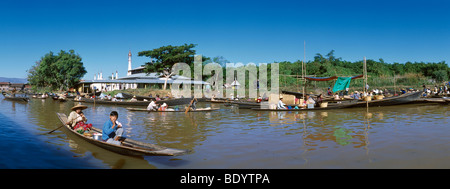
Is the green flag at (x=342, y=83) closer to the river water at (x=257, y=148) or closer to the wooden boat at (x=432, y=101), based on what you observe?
the wooden boat at (x=432, y=101)

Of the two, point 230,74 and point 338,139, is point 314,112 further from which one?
point 230,74

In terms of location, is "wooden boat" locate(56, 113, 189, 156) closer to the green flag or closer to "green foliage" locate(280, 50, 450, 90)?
the green flag

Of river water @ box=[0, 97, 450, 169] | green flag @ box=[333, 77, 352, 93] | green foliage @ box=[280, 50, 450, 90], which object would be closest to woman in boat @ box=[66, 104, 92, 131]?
river water @ box=[0, 97, 450, 169]

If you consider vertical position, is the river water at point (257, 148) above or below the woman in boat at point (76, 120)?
below

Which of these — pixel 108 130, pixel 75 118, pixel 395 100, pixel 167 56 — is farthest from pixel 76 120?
pixel 167 56

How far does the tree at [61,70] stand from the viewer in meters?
47.3

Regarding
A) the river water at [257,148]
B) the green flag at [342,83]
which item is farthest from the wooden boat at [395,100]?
the river water at [257,148]

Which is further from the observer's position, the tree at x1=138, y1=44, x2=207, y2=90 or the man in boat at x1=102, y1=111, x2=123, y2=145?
the tree at x1=138, y1=44, x2=207, y2=90

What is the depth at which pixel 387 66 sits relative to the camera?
48.7 meters

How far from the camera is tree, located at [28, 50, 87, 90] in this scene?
Answer: 47.3m

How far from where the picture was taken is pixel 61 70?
157ft

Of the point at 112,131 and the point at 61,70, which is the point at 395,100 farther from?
the point at 61,70
